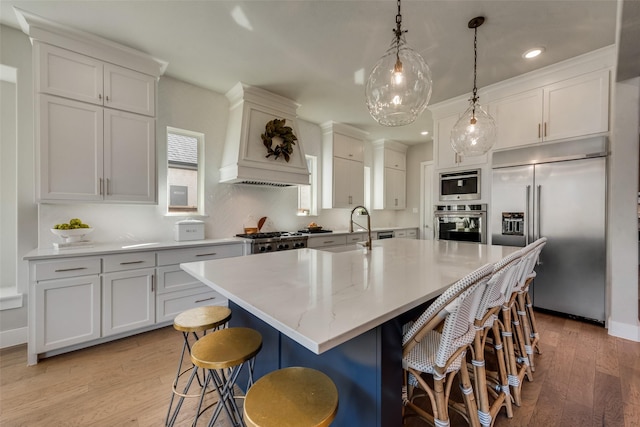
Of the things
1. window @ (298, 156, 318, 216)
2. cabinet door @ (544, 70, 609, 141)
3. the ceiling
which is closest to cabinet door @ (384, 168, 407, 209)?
window @ (298, 156, 318, 216)

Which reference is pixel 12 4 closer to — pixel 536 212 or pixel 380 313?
pixel 380 313

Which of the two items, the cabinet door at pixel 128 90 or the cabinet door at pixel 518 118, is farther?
the cabinet door at pixel 518 118

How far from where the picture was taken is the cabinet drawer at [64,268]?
210cm

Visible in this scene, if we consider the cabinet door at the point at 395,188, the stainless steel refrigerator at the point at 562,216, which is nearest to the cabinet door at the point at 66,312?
the stainless steel refrigerator at the point at 562,216

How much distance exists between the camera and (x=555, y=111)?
2977mm

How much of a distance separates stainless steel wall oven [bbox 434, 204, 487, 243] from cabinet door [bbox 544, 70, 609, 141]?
1.13m

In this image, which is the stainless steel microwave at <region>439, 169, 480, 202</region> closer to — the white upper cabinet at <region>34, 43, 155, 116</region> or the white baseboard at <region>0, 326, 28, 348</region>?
the white upper cabinet at <region>34, 43, 155, 116</region>

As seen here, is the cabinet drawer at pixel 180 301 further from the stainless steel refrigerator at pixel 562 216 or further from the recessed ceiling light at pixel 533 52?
the recessed ceiling light at pixel 533 52

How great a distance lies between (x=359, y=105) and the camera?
3971 millimetres

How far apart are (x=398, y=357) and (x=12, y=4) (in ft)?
11.9

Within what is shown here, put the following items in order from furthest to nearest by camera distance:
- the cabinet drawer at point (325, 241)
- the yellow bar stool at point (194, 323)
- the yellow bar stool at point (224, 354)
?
the cabinet drawer at point (325, 241), the yellow bar stool at point (194, 323), the yellow bar stool at point (224, 354)

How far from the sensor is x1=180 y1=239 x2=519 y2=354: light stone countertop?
2.67ft

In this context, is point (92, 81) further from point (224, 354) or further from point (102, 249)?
point (224, 354)

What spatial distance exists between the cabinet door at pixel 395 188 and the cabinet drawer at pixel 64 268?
485 cm
